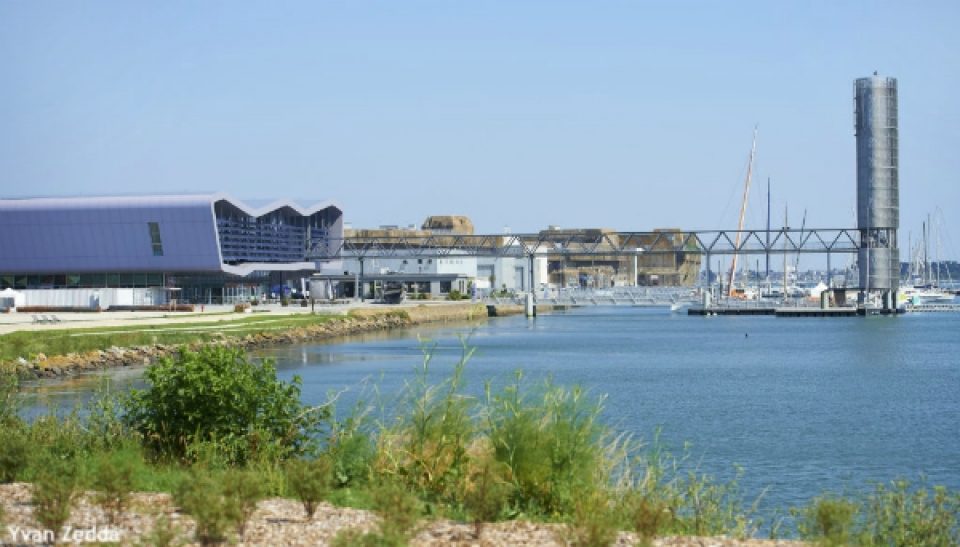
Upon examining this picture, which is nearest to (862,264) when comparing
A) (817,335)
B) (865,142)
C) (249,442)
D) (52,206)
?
(865,142)

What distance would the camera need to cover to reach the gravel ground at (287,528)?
464 inches

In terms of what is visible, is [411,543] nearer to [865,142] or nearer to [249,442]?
[249,442]

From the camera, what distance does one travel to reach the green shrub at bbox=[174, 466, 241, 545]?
11250 millimetres

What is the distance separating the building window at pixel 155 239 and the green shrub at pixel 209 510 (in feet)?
278

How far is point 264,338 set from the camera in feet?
215

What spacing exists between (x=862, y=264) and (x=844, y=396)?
68.5m

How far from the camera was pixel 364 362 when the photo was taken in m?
55.9

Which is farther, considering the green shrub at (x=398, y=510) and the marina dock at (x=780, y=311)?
the marina dock at (x=780, y=311)

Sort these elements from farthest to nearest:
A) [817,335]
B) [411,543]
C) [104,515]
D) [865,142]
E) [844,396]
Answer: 1. [865,142]
2. [817,335]
3. [844,396]
4. [104,515]
5. [411,543]

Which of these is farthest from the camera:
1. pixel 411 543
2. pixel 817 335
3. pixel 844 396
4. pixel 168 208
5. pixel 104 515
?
pixel 168 208

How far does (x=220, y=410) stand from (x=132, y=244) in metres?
80.6

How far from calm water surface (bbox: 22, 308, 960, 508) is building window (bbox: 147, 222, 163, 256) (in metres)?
22.5

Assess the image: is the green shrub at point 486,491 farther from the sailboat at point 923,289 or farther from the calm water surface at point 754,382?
the sailboat at point 923,289

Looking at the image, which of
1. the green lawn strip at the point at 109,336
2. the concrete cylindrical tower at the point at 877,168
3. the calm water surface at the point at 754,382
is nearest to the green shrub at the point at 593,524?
the calm water surface at the point at 754,382
